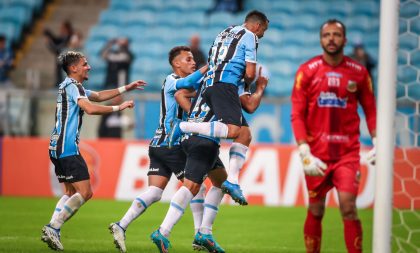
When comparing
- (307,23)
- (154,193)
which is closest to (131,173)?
(307,23)

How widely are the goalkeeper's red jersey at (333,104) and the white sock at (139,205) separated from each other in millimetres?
2151

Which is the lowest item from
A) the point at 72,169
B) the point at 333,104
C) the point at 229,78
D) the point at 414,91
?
the point at 72,169

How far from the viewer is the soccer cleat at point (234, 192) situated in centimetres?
782

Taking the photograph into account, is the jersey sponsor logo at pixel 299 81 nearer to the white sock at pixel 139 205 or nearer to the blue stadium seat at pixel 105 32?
the white sock at pixel 139 205

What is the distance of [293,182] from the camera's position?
14.7 metres

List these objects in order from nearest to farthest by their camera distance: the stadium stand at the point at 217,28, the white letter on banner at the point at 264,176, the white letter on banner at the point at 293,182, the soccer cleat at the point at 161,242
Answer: the soccer cleat at the point at 161,242 < the white letter on banner at the point at 293,182 < the white letter on banner at the point at 264,176 < the stadium stand at the point at 217,28

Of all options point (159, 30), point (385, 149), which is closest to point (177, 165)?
point (385, 149)

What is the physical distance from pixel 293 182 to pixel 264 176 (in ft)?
1.65

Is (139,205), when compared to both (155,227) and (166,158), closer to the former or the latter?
(166,158)

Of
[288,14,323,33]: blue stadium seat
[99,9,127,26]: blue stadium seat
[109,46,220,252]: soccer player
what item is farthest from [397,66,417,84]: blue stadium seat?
[109,46,220,252]: soccer player

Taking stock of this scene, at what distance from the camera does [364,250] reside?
9008 mm

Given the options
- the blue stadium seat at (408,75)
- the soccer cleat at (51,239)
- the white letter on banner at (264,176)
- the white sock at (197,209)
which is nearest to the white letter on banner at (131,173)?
the white letter on banner at (264,176)

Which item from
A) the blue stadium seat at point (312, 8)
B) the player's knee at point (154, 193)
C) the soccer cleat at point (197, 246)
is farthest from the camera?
the blue stadium seat at point (312, 8)

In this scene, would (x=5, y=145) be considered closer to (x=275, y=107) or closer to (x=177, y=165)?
(x=275, y=107)
